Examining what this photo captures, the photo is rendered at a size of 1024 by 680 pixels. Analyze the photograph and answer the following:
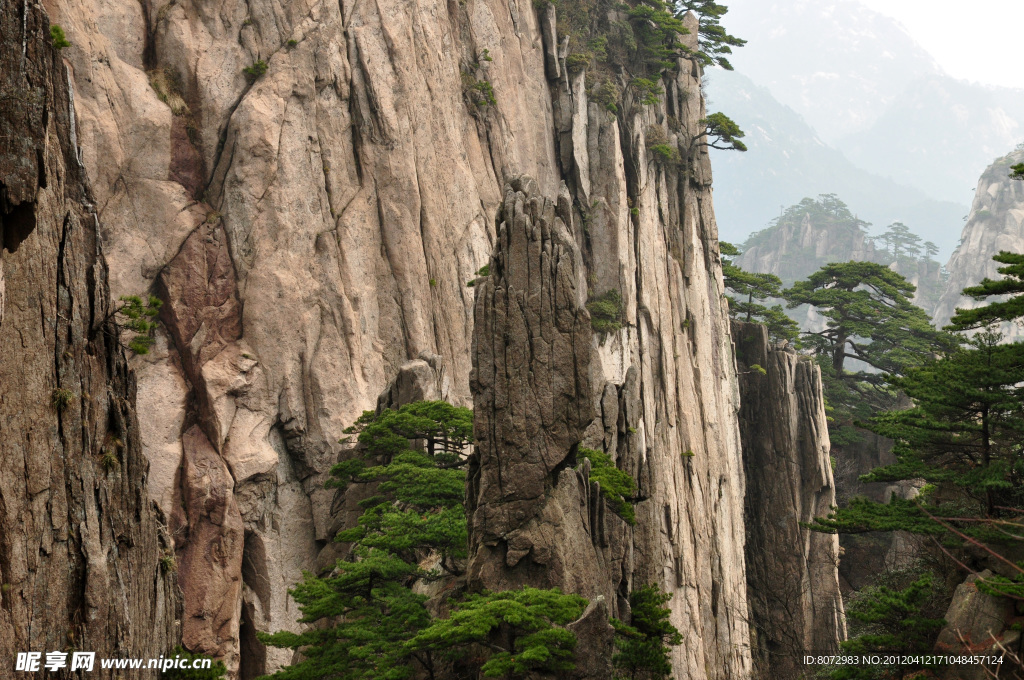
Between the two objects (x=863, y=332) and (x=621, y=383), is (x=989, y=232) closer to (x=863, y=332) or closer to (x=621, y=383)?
(x=863, y=332)

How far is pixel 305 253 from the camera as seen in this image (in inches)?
1080

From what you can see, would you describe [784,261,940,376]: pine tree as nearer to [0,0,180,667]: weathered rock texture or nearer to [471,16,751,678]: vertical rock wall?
[471,16,751,678]: vertical rock wall

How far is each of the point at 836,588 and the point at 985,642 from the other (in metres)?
25.0

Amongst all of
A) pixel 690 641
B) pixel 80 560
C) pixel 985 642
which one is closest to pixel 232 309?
pixel 80 560

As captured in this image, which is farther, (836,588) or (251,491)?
(836,588)

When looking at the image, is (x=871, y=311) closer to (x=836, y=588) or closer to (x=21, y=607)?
(x=836, y=588)

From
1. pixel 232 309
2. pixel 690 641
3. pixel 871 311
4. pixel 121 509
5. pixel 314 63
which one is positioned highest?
pixel 314 63

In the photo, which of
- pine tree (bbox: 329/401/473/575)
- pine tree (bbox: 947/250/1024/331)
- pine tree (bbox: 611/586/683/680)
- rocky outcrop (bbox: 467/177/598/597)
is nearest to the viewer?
pine tree (bbox: 947/250/1024/331)

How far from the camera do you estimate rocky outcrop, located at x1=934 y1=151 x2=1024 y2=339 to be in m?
82.8

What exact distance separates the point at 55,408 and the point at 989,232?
92.2 m

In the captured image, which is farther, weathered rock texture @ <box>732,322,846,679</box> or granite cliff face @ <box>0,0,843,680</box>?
weathered rock texture @ <box>732,322,846,679</box>

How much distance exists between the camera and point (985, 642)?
15.2 meters

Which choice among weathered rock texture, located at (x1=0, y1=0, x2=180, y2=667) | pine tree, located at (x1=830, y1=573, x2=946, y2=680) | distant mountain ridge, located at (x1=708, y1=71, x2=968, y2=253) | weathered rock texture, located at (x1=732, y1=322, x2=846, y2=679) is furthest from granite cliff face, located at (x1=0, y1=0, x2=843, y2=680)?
distant mountain ridge, located at (x1=708, y1=71, x2=968, y2=253)

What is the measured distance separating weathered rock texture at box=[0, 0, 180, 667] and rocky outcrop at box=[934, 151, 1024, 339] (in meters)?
84.6
